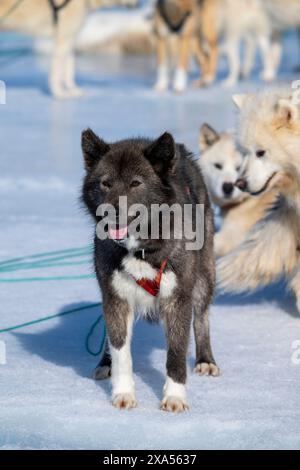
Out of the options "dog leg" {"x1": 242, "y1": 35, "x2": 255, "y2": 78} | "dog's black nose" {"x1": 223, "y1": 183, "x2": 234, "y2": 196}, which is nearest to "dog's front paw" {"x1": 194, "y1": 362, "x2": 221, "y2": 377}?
"dog's black nose" {"x1": 223, "y1": 183, "x2": 234, "y2": 196}

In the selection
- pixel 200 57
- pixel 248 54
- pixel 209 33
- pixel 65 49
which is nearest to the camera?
pixel 65 49

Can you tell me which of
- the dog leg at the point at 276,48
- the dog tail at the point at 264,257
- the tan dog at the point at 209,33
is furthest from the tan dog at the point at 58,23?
the dog tail at the point at 264,257

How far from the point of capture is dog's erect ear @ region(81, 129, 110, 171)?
10.7ft

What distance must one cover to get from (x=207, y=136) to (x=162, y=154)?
9.86 feet

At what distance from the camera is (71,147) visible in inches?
350

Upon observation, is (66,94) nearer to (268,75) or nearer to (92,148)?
(268,75)

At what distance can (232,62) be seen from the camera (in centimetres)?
1376

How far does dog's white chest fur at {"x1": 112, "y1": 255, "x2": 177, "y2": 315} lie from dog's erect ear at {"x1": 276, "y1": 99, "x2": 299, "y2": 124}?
1386 millimetres

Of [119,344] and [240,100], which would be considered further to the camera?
[240,100]

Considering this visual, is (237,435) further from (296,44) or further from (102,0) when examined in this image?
(296,44)

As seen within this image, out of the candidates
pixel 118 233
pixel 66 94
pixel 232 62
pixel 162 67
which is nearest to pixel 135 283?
pixel 118 233

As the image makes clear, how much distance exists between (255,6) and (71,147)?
6282 mm
